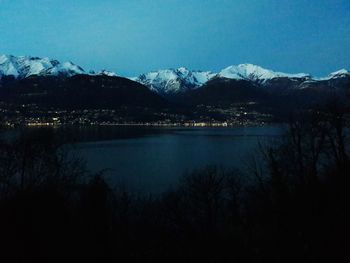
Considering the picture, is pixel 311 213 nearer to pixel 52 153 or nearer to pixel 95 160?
pixel 52 153

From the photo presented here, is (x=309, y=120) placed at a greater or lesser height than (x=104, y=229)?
greater

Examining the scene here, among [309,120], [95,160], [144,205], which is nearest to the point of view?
[309,120]

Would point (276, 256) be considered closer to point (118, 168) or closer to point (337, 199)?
point (337, 199)

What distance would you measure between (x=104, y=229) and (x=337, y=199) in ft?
17.8

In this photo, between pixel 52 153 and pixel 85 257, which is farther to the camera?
pixel 52 153

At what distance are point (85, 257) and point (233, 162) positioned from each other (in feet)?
166

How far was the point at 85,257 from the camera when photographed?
24.9 ft

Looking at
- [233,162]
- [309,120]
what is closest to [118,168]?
[233,162]

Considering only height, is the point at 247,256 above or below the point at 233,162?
above

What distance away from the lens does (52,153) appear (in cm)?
2358

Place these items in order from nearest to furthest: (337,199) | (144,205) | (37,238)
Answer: (37,238) → (337,199) → (144,205)

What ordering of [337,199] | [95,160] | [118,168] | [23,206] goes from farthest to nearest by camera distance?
[95,160] → [118,168] → [337,199] → [23,206]

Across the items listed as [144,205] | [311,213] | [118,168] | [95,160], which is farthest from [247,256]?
[95,160]

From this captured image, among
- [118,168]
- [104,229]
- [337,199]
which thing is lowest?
[118,168]
